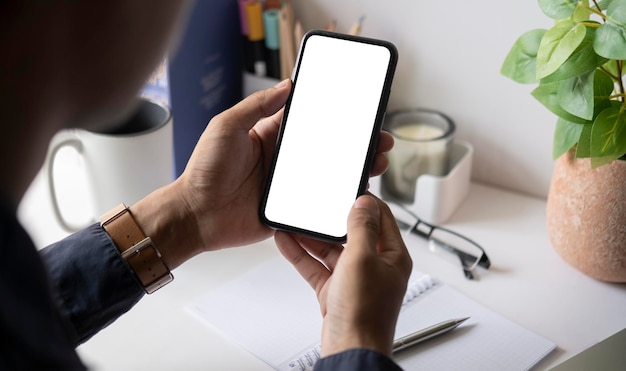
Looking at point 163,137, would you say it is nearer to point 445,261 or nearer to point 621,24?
point 445,261

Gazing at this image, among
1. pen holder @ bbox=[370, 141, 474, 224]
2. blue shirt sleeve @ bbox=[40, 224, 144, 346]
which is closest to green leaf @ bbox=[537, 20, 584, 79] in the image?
pen holder @ bbox=[370, 141, 474, 224]

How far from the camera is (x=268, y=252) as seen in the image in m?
0.90

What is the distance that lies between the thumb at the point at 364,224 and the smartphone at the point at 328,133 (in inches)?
2.4

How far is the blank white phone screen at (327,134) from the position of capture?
0.76 m

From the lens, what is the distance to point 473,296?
2.68 feet

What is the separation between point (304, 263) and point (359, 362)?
20 cm

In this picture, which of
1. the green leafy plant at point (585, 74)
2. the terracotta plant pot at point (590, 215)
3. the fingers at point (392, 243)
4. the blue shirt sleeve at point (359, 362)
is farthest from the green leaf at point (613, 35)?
the blue shirt sleeve at point (359, 362)

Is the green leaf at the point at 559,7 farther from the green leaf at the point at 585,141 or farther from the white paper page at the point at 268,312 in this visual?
the white paper page at the point at 268,312

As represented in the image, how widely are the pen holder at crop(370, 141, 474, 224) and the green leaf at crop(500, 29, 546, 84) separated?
0.59 ft

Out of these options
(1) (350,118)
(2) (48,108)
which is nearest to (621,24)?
(1) (350,118)

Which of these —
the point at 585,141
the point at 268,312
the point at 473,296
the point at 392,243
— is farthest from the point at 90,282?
the point at 585,141

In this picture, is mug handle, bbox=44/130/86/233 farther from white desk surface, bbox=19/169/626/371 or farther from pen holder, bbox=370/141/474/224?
pen holder, bbox=370/141/474/224

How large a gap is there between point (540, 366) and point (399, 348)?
0.45ft

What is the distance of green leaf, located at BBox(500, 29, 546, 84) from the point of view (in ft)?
2.53
